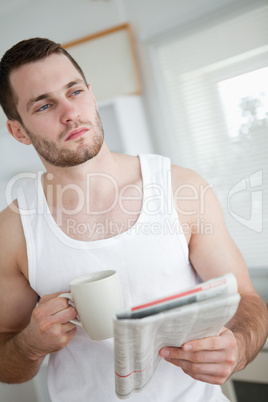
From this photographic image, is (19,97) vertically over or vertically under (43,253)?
over

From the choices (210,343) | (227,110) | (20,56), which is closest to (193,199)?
(210,343)

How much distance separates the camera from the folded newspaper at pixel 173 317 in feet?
1.21

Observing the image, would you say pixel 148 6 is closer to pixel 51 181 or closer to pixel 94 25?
pixel 94 25

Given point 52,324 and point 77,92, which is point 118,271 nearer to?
point 52,324

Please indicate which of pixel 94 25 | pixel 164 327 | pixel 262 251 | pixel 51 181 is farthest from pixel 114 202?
pixel 94 25

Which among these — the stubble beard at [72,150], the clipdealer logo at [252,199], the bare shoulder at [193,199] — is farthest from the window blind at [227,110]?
the stubble beard at [72,150]

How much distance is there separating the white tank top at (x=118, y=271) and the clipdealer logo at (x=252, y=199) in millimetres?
977

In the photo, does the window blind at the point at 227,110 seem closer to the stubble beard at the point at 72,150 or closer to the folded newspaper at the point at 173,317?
the stubble beard at the point at 72,150

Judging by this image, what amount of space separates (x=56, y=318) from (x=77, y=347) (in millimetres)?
241

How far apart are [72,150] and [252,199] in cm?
114

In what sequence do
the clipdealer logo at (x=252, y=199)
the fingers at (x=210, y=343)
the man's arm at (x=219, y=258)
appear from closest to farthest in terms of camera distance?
the fingers at (x=210, y=343)
the man's arm at (x=219, y=258)
the clipdealer logo at (x=252, y=199)

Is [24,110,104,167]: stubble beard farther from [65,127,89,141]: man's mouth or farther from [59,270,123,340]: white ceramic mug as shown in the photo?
[59,270,123,340]: white ceramic mug

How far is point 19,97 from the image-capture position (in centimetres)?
74

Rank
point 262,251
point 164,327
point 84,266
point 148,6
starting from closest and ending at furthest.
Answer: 1. point 164,327
2. point 84,266
3. point 262,251
4. point 148,6
